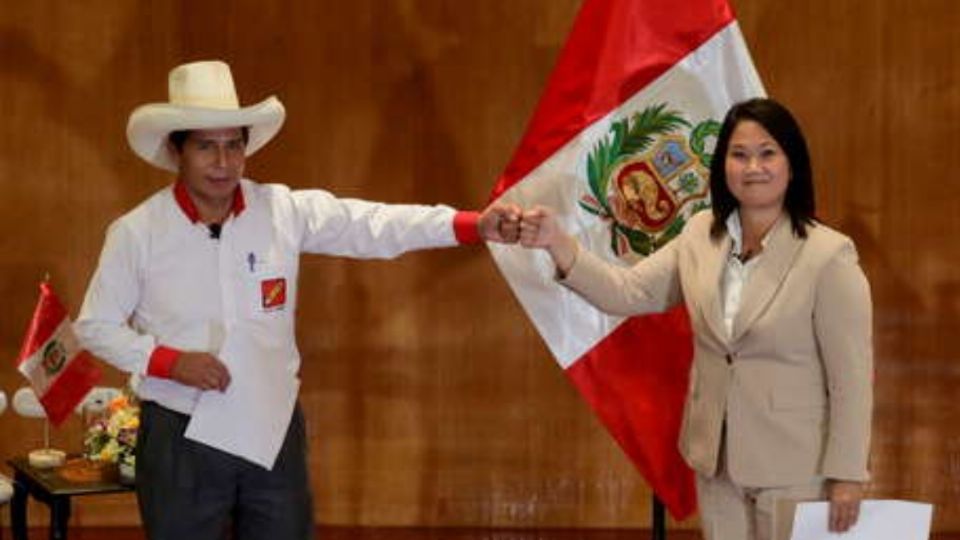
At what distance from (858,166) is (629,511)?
55.5 inches

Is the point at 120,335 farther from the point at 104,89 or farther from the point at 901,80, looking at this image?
the point at 901,80

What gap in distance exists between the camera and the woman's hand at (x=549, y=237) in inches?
126

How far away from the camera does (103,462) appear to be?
13.4 ft

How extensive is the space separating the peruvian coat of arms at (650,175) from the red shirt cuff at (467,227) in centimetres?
40

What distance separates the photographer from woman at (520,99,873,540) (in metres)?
2.91

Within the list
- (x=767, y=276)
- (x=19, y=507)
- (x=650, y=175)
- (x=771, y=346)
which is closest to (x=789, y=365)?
(x=771, y=346)

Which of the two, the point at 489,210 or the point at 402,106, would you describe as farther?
the point at 402,106

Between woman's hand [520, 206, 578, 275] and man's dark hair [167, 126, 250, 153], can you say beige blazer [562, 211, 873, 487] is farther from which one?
man's dark hair [167, 126, 250, 153]

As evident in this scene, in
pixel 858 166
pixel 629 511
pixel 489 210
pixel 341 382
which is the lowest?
pixel 629 511

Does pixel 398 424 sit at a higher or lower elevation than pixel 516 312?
lower

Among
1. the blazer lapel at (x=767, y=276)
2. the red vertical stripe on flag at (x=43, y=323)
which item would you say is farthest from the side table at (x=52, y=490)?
the blazer lapel at (x=767, y=276)

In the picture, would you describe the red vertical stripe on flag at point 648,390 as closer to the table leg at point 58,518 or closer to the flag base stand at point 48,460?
the table leg at point 58,518

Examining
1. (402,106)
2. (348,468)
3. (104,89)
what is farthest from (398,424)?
(104,89)

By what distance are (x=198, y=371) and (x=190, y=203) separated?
37 cm
